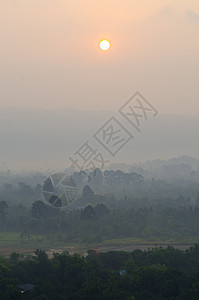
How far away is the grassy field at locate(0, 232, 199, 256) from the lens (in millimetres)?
59156

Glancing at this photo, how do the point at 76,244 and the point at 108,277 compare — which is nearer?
the point at 108,277

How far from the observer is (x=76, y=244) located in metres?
62.8

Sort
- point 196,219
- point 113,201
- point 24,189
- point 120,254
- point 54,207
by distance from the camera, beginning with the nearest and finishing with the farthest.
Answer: point 120,254
point 196,219
point 54,207
point 113,201
point 24,189

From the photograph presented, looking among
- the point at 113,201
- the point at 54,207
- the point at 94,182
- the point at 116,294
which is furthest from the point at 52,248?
the point at 94,182

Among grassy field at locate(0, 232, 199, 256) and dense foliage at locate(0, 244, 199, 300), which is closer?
dense foliage at locate(0, 244, 199, 300)

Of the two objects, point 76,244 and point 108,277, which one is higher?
point 76,244

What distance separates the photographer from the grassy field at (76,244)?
59.2 meters

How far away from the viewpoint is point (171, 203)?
295 feet

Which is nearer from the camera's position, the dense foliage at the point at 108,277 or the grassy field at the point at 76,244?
the dense foliage at the point at 108,277

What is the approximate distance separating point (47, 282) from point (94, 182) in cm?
14009

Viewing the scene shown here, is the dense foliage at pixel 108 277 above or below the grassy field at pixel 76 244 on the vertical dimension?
below

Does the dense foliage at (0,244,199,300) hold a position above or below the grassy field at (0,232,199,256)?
below

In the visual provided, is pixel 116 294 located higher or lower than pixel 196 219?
lower

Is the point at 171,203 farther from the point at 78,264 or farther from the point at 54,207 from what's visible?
the point at 78,264
